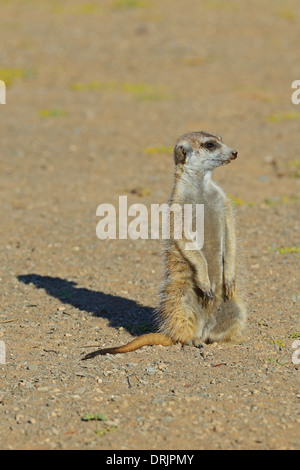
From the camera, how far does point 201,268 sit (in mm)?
4727

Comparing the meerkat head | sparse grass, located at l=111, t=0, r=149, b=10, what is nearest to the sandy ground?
sparse grass, located at l=111, t=0, r=149, b=10

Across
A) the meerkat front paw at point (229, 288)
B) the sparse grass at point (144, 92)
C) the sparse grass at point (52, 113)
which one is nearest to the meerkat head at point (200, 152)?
the meerkat front paw at point (229, 288)

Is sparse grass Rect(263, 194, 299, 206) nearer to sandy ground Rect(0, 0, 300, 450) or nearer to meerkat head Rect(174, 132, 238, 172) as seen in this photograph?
sandy ground Rect(0, 0, 300, 450)

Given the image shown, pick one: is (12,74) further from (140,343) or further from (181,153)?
(140,343)

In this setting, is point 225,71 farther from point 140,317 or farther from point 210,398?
point 210,398

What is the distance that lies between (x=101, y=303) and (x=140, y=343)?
1120 millimetres

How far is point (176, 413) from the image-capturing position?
3.75 metres

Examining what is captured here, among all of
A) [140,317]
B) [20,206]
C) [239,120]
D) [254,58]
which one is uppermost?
[254,58]

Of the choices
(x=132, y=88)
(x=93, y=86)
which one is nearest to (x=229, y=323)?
(x=132, y=88)

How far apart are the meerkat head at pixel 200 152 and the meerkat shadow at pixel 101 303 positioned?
107 cm

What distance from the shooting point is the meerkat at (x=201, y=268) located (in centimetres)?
475

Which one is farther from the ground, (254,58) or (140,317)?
(254,58)
